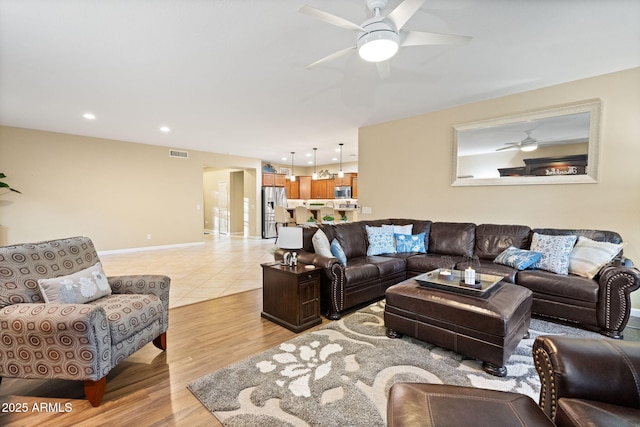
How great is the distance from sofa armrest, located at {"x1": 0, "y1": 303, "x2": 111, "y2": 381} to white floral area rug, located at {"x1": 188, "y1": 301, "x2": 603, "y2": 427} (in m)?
0.66

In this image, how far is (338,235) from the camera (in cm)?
391

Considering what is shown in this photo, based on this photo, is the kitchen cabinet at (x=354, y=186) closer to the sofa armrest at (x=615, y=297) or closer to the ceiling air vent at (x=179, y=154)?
the ceiling air vent at (x=179, y=154)

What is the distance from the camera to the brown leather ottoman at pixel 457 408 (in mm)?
1034

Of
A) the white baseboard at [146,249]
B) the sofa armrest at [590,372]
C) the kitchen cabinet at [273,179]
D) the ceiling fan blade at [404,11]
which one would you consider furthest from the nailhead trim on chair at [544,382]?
the kitchen cabinet at [273,179]

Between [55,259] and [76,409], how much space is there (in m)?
1.10

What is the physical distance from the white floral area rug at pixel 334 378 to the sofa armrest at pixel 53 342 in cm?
66

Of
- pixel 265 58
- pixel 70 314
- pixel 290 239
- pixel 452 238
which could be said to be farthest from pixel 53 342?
pixel 452 238

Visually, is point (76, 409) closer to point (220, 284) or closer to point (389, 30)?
point (220, 284)

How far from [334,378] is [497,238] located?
10.3 feet

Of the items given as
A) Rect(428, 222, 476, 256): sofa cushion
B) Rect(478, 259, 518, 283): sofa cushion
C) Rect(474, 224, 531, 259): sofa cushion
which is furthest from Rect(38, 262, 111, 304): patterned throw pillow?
Rect(474, 224, 531, 259): sofa cushion

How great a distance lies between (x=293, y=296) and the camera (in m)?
2.81

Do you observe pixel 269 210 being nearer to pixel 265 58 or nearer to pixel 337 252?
pixel 337 252

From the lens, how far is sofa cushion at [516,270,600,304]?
2.78 m

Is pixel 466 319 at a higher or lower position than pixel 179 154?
lower
